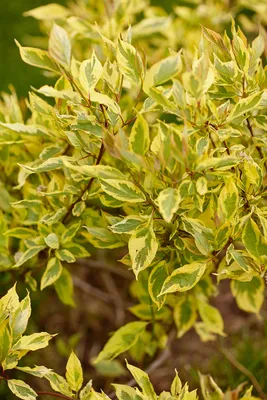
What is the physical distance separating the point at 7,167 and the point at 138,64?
554 mm

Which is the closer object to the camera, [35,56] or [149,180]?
[149,180]

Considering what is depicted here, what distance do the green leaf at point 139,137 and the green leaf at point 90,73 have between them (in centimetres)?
12

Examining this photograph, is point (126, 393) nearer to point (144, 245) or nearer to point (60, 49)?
point (144, 245)

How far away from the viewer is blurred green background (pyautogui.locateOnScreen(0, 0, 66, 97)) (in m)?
2.84

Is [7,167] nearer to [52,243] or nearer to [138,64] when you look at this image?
[52,243]

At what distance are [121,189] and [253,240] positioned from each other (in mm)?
281

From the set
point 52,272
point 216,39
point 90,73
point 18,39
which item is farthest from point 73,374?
point 18,39

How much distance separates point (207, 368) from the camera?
76.2 inches

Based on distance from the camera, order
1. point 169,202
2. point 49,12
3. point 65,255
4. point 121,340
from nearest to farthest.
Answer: point 169,202 < point 65,255 < point 121,340 < point 49,12

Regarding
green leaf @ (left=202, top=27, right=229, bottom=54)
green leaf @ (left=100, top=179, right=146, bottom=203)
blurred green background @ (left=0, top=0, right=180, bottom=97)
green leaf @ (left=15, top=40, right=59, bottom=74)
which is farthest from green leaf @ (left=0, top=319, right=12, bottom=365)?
blurred green background @ (left=0, top=0, right=180, bottom=97)

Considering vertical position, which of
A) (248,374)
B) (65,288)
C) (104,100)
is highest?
(104,100)

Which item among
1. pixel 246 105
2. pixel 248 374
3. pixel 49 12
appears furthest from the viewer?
pixel 49 12

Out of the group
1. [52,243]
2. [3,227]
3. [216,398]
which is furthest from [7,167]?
[216,398]

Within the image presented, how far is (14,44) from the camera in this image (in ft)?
9.87
